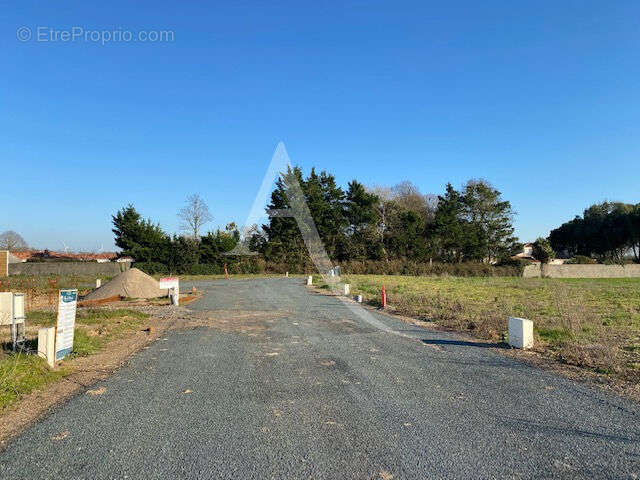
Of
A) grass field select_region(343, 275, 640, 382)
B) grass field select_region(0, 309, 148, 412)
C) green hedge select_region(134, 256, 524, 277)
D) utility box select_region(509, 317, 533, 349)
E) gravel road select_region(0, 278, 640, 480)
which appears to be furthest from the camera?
green hedge select_region(134, 256, 524, 277)

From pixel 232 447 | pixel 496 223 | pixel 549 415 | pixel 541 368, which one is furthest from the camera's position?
pixel 496 223

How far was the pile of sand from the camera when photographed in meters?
20.8

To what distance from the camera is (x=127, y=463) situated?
384 cm

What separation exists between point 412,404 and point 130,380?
13.6ft

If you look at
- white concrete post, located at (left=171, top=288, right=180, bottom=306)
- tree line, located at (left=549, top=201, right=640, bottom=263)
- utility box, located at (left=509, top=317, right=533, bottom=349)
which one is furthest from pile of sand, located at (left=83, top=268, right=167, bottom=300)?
tree line, located at (left=549, top=201, right=640, bottom=263)

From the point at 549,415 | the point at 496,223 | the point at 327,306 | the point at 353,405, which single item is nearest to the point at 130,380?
the point at 353,405

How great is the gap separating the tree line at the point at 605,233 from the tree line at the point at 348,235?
1471 centimetres

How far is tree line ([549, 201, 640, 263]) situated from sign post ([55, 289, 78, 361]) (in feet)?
200

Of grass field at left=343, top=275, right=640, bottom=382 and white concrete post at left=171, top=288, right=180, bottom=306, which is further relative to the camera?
white concrete post at left=171, top=288, right=180, bottom=306

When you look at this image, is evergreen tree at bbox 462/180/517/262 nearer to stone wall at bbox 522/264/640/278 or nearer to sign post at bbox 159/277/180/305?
stone wall at bbox 522/264/640/278

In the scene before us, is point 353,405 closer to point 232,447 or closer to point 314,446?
point 314,446

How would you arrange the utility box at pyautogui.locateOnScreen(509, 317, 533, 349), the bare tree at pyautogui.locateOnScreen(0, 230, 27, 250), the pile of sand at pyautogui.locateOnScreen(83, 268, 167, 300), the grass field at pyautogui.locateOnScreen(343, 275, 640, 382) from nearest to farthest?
the grass field at pyautogui.locateOnScreen(343, 275, 640, 382), the utility box at pyautogui.locateOnScreen(509, 317, 533, 349), the pile of sand at pyautogui.locateOnScreen(83, 268, 167, 300), the bare tree at pyautogui.locateOnScreen(0, 230, 27, 250)

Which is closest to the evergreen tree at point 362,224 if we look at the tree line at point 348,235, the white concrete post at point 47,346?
the tree line at point 348,235

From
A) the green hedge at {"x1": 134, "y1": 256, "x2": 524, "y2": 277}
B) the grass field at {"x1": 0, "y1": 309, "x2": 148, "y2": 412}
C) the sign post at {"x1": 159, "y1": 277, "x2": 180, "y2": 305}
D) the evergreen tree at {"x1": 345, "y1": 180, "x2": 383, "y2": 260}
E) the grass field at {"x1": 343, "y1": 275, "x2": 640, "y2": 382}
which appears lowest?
the grass field at {"x1": 0, "y1": 309, "x2": 148, "y2": 412}
